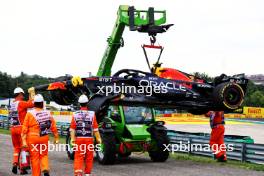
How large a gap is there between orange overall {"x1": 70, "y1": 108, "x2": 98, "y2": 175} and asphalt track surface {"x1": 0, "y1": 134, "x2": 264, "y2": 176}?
5.48ft

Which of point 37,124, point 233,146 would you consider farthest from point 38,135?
point 233,146

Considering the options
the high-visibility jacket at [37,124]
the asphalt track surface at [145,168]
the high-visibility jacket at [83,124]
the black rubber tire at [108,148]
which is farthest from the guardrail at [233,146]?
the high-visibility jacket at [37,124]

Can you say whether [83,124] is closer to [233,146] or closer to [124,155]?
[124,155]

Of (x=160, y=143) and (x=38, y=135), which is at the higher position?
(x=38, y=135)

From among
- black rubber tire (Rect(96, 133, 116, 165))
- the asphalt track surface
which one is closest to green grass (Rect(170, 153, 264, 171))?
the asphalt track surface

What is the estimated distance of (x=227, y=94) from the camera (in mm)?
12047

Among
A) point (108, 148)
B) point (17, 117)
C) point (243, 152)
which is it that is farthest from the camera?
point (243, 152)

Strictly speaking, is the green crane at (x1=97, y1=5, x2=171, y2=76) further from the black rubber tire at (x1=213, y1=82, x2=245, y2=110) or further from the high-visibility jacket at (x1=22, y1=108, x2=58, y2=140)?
the high-visibility jacket at (x1=22, y1=108, x2=58, y2=140)

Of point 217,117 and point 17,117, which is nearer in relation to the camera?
point 17,117

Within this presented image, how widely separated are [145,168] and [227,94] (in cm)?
285

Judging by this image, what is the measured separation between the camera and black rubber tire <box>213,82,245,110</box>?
11.9m

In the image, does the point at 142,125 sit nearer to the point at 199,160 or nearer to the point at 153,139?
the point at 153,139

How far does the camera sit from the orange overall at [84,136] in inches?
368

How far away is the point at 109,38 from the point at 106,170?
280 inches
